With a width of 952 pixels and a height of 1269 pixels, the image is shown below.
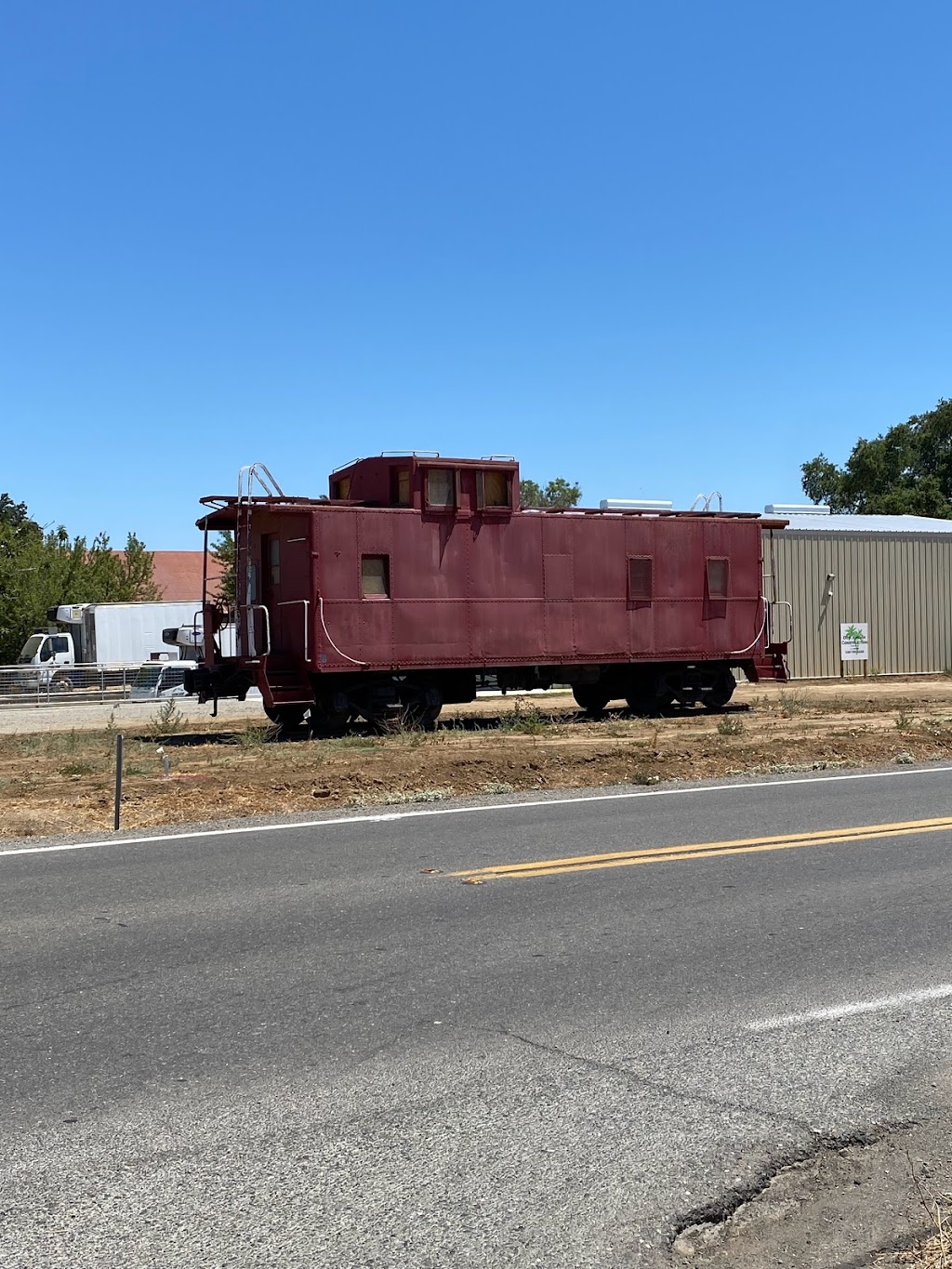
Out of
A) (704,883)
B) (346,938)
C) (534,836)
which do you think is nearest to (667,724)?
(534,836)

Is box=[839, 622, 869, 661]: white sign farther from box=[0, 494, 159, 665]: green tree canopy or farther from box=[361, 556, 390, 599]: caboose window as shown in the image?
box=[0, 494, 159, 665]: green tree canopy

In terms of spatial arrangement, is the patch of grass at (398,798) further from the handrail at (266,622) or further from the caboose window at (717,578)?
the caboose window at (717,578)

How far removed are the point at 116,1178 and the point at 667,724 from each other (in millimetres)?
19198

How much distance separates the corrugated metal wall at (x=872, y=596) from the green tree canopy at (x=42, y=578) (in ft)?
94.2

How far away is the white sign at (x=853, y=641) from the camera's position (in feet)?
123

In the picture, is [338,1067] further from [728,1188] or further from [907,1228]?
[907,1228]

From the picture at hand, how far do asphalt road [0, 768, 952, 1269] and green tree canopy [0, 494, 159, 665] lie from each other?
44.3 metres

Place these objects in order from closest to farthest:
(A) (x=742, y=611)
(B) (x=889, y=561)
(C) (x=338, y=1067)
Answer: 1. (C) (x=338, y=1067)
2. (A) (x=742, y=611)
3. (B) (x=889, y=561)

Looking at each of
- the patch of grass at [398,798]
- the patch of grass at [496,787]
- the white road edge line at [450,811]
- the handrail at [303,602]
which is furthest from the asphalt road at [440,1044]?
the handrail at [303,602]

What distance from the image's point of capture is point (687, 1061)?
5227 millimetres

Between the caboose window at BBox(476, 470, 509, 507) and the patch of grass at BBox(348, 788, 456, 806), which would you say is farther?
the caboose window at BBox(476, 470, 509, 507)

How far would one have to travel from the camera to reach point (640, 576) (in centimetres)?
2378

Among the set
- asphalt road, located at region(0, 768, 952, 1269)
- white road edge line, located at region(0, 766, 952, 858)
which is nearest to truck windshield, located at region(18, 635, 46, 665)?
white road edge line, located at region(0, 766, 952, 858)

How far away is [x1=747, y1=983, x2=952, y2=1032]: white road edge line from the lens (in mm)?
5668
